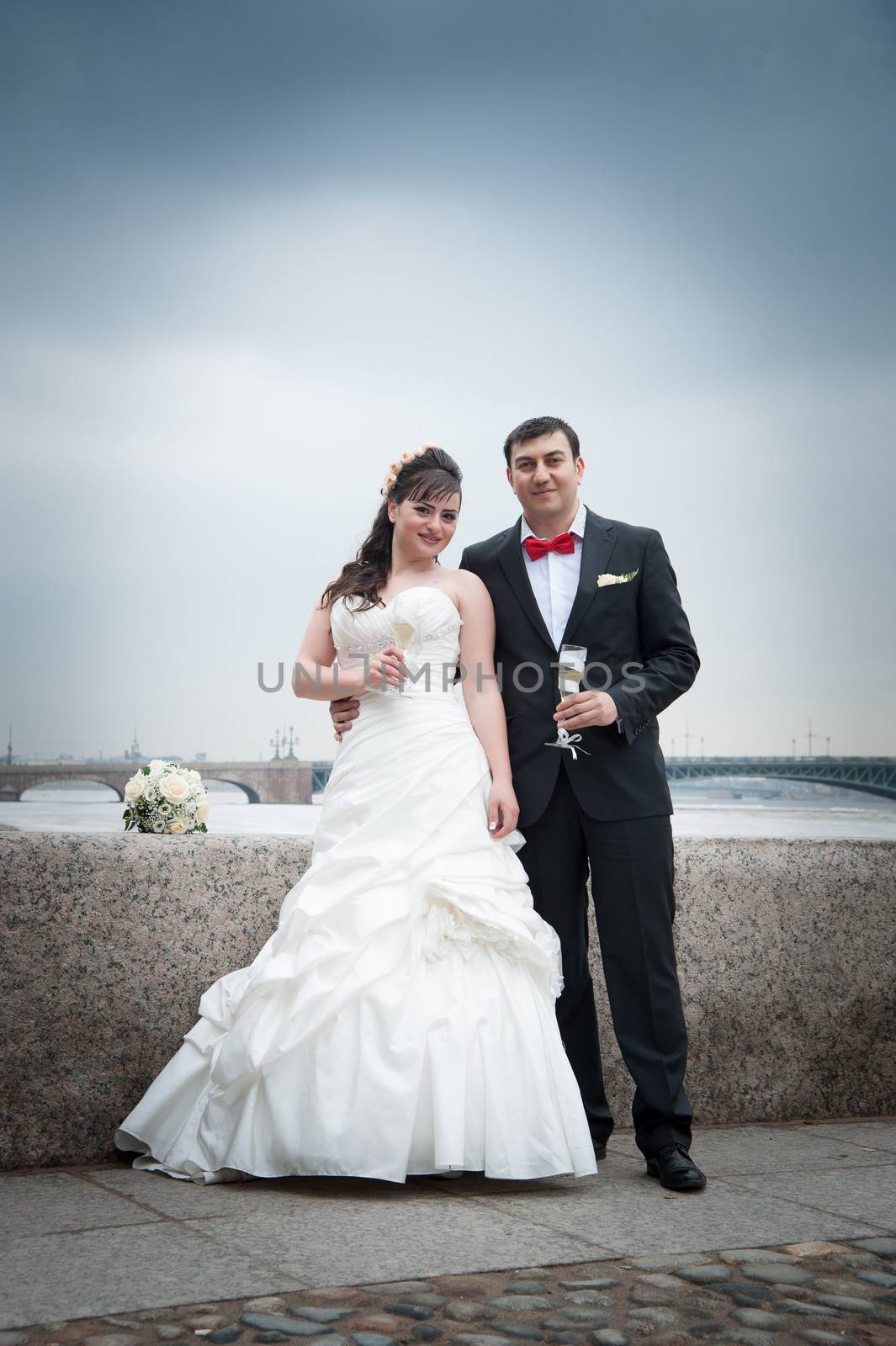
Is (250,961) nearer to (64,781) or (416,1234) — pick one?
(416,1234)

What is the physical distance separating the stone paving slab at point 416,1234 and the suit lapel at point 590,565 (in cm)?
147

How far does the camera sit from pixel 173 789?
3818 mm

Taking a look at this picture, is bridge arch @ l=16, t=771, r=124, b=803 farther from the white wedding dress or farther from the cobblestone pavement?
the cobblestone pavement

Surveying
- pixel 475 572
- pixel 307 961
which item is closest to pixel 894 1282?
pixel 307 961

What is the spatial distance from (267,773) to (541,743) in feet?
88.9

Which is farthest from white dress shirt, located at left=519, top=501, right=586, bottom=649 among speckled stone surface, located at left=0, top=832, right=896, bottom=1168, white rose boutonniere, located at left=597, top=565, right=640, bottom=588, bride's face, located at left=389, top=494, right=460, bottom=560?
speckled stone surface, located at left=0, top=832, right=896, bottom=1168

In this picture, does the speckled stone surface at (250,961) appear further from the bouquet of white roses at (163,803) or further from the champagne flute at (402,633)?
the champagne flute at (402,633)

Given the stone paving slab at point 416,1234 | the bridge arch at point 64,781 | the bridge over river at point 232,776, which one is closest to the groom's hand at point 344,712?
the stone paving slab at point 416,1234

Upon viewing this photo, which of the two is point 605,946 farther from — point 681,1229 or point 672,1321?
point 672,1321

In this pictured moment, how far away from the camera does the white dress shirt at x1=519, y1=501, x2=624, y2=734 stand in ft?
11.1

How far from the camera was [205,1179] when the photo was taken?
2842 mm

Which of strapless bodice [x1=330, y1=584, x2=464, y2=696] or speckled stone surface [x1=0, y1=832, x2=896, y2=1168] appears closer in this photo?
speckled stone surface [x1=0, y1=832, x2=896, y2=1168]

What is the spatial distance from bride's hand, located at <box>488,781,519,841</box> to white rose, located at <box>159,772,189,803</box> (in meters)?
1.14

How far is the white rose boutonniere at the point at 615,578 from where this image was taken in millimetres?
3248
